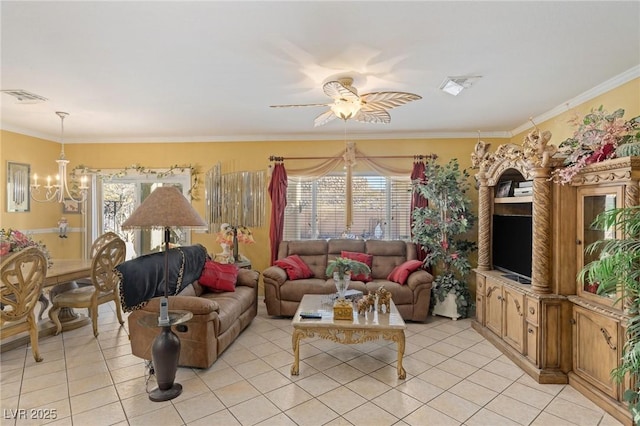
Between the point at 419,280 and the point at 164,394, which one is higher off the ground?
the point at 419,280

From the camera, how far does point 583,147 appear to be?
2.57 m

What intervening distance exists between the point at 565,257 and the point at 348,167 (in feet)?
10.2

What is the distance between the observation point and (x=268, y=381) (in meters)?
2.79

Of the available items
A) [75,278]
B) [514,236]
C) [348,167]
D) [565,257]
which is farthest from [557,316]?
[75,278]

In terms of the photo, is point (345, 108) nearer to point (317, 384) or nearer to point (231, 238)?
point (317, 384)

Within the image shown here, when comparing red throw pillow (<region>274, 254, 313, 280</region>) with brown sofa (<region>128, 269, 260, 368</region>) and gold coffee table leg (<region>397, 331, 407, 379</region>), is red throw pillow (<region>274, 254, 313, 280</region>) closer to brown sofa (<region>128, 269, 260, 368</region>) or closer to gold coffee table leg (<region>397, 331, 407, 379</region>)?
brown sofa (<region>128, 269, 260, 368</region>)

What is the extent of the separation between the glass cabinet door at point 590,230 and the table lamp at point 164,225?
317 centimetres

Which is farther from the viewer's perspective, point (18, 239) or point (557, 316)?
point (18, 239)

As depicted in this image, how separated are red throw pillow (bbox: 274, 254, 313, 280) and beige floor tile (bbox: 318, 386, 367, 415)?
6.61 feet

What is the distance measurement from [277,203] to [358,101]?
2.74 meters

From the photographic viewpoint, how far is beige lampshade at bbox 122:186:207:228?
2.42 m

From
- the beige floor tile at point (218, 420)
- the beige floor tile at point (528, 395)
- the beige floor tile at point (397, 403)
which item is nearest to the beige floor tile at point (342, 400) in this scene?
the beige floor tile at point (397, 403)

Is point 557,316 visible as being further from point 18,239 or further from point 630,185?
point 18,239

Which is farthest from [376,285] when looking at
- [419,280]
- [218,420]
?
[218,420]
